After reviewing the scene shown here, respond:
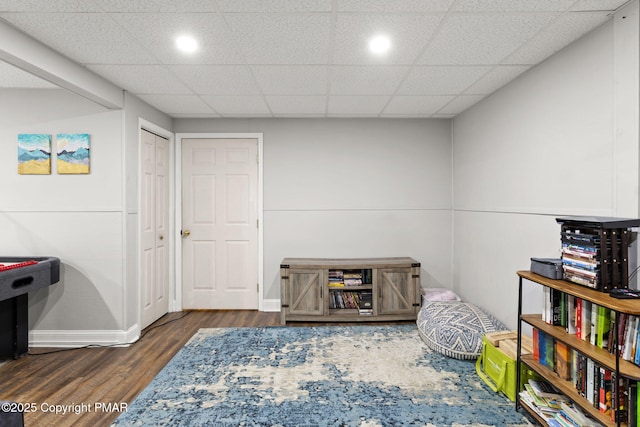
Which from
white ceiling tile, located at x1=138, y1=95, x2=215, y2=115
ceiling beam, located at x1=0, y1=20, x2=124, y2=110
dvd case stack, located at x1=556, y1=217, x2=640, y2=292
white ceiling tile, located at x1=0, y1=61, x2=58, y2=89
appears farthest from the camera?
white ceiling tile, located at x1=138, y1=95, x2=215, y2=115

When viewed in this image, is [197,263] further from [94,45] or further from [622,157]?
[622,157]

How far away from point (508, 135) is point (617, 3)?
4.42ft

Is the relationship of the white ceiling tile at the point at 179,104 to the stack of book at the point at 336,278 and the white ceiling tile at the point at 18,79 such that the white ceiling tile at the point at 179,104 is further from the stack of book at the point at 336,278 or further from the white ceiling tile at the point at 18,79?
the stack of book at the point at 336,278

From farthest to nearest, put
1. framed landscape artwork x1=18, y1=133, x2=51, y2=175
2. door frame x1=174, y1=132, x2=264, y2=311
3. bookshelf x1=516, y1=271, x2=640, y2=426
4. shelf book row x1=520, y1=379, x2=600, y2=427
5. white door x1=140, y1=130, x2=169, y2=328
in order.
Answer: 1. door frame x1=174, y1=132, x2=264, y2=311
2. white door x1=140, y1=130, x2=169, y2=328
3. framed landscape artwork x1=18, y1=133, x2=51, y2=175
4. shelf book row x1=520, y1=379, x2=600, y2=427
5. bookshelf x1=516, y1=271, x2=640, y2=426

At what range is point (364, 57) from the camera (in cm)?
261

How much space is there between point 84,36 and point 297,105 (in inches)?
80.3

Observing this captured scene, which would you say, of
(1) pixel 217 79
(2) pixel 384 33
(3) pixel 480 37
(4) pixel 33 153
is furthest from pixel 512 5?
(4) pixel 33 153

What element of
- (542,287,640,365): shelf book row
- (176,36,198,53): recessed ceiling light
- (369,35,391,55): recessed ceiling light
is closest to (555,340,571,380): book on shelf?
(542,287,640,365): shelf book row

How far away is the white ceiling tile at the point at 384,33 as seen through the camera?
6.85ft

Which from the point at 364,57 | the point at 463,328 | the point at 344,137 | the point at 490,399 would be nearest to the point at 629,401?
the point at 490,399

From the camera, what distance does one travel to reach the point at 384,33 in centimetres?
225

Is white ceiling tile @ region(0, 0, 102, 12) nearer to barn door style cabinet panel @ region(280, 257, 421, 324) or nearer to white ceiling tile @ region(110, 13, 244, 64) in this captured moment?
white ceiling tile @ region(110, 13, 244, 64)

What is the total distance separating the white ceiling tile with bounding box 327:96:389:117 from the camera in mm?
3602

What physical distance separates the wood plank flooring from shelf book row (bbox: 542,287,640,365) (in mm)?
2819
